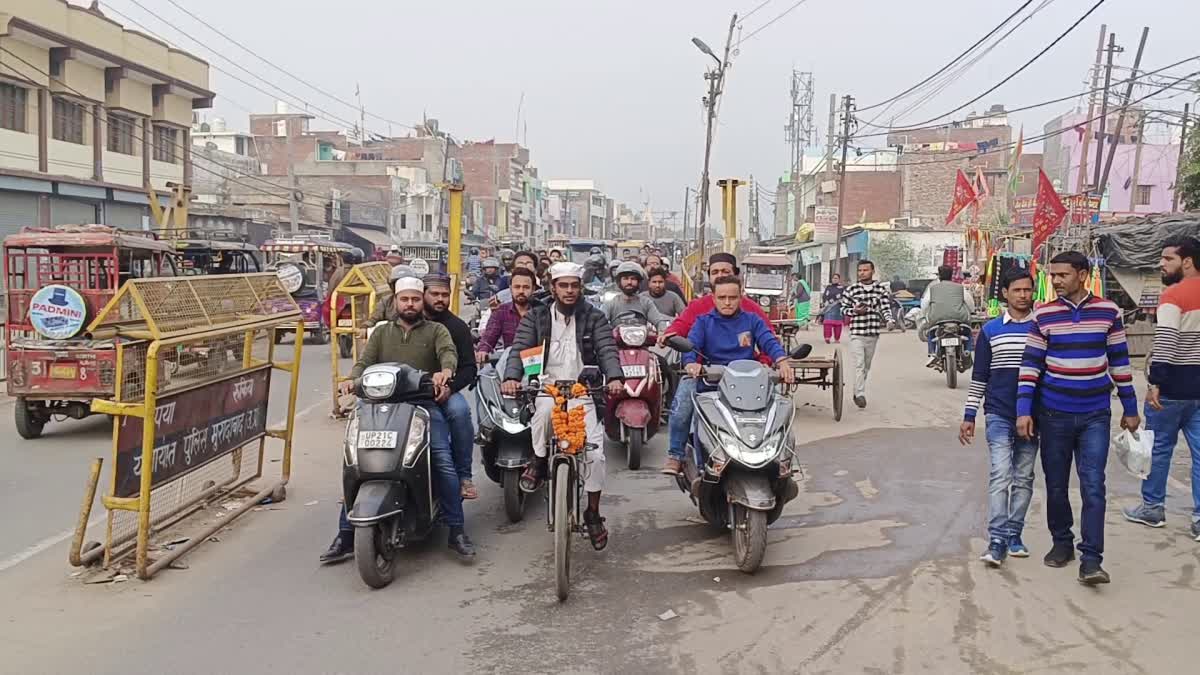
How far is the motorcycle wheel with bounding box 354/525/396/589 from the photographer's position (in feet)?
18.3

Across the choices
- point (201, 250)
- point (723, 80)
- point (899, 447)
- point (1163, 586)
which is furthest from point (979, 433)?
point (723, 80)

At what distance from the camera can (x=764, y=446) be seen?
591 centimetres

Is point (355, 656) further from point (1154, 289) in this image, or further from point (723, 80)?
point (723, 80)

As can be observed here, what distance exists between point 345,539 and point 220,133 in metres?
72.0

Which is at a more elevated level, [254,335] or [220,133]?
[220,133]

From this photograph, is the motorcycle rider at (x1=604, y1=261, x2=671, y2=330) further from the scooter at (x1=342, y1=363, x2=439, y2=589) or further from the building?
the building

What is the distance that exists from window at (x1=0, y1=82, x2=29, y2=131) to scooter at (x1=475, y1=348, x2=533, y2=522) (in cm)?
2636

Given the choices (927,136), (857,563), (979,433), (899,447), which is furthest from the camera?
(927,136)

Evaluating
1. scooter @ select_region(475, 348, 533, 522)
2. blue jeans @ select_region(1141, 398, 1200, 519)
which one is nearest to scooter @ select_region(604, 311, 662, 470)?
scooter @ select_region(475, 348, 533, 522)

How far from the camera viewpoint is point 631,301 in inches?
416

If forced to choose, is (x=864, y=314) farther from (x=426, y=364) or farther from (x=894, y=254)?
(x=894, y=254)

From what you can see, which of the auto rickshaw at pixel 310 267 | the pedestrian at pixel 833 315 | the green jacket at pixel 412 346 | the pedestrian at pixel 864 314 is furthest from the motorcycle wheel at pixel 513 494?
the pedestrian at pixel 833 315

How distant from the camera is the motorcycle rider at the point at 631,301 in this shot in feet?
34.2

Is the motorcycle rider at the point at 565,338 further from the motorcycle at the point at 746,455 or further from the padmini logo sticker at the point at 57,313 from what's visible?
the padmini logo sticker at the point at 57,313
